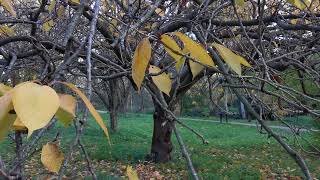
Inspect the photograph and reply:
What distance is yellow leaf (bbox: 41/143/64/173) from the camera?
831mm

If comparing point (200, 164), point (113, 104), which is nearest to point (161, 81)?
point (200, 164)

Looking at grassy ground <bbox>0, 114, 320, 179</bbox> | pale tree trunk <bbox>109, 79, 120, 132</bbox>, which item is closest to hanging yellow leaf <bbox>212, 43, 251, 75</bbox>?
grassy ground <bbox>0, 114, 320, 179</bbox>

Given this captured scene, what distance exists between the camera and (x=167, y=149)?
361 inches

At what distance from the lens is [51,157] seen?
84 centimetres

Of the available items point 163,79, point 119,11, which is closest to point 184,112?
point 119,11

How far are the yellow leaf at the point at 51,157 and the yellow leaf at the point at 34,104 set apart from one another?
26 cm

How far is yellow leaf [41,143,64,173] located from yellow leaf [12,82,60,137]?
0.87ft

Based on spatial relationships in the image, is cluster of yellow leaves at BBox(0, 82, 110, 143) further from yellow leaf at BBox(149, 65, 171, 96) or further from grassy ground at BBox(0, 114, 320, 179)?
grassy ground at BBox(0, 114, 320, 179)

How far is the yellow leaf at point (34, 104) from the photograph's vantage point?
0.53 metres

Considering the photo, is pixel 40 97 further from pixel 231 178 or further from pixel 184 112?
pixel 184 112

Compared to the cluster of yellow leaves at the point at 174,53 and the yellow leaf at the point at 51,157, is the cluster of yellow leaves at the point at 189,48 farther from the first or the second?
the yellow leaf at the point at 51,157

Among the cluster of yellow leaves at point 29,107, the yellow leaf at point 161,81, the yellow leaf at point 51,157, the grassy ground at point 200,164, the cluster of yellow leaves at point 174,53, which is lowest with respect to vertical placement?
the grassy ground at point 200,164

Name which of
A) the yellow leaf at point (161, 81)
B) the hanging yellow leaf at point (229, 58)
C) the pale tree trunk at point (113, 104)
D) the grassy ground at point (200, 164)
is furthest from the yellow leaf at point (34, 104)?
the pale tree trunk at point (113, 104)

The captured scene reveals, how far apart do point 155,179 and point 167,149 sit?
1.63m
